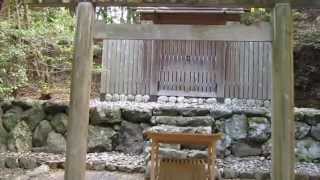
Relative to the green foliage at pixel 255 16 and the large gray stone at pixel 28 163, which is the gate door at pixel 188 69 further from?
the large gray stone at pixel 28 163

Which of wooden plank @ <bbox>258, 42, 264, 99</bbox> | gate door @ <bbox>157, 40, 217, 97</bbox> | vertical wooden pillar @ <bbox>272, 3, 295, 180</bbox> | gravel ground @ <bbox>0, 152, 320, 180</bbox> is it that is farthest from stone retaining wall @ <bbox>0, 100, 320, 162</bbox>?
vertical wooden pillar @ <bbox>272, 3, 295, 180</bbox>

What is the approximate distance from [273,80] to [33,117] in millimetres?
5604

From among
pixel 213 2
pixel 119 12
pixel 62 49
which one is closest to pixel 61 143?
pixel 62 49

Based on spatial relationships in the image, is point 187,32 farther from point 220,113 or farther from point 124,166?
point 220,113

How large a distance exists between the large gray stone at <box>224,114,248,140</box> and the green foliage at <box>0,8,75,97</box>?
3.65 meters

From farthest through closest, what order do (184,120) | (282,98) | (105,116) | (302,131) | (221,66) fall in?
(221,66) < (105,116) < (302,131) < (184,120) < (282,98)

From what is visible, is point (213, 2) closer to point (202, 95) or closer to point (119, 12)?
point (202, 95)

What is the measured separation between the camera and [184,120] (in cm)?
797

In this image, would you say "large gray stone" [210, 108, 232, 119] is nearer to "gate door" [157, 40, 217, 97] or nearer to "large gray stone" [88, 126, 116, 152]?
"gate door" [157, 40, 217, 97]

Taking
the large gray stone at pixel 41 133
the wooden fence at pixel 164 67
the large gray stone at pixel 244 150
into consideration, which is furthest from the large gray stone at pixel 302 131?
the large gray stone at pixel 41 133

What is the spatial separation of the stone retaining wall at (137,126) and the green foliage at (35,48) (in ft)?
2.44

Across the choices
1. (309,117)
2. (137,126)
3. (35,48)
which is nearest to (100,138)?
(137,126)

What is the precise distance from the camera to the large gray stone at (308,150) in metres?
8.02

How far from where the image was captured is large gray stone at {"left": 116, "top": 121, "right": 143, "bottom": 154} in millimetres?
8289
